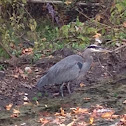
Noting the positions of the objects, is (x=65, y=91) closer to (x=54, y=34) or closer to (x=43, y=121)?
(x=43, y=121)

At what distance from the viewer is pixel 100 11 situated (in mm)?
11297

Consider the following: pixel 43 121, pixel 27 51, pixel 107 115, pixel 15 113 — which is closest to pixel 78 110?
pixel 107 115

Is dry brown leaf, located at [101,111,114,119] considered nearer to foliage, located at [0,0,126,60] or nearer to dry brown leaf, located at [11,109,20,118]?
dry brown leaf, located at [11,109,20,118]

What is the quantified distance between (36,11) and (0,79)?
14.7 feet

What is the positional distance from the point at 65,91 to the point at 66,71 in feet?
1.27

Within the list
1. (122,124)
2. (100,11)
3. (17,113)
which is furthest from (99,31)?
(122,124)

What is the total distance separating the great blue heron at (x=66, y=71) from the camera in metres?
8.32

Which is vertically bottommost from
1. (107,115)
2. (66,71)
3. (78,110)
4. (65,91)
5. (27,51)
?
(107,115)

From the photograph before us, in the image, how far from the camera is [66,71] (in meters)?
8.52

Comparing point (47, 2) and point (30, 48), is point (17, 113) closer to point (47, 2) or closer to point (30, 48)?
point (30, 48)

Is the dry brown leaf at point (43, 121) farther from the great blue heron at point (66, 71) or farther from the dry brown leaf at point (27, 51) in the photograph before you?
the dry brown leaf at point (27, 51)

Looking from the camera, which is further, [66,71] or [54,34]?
[54,34]

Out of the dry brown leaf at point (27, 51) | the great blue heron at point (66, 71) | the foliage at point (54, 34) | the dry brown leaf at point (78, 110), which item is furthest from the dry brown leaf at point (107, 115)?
the dry brown leaf at point (27, 51)

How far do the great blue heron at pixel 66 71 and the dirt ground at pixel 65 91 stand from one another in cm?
22
